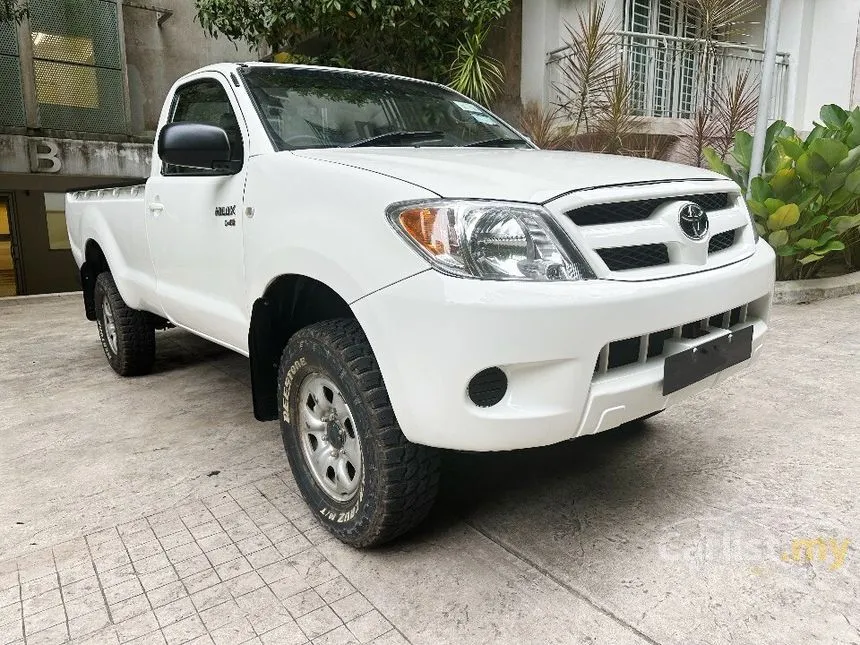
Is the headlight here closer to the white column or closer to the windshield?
the windshield

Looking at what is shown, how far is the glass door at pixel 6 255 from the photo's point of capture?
15.3 metres

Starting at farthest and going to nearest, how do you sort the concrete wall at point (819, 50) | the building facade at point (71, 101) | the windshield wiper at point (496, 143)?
the building facade at point (71, 101) → the concrete wall at point (819, 50) → the windshield wiper at point (496, 143)

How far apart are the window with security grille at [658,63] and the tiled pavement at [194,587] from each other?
8.06 metres

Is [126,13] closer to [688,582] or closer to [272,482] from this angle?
[272,482]

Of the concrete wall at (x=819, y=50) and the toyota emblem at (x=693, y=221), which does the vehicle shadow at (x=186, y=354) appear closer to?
the toyota emblem at (x=693, y=221)

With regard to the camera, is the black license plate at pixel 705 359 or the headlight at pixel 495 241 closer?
the headlight at pixel 495 241

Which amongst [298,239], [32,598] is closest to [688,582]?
[298,239]

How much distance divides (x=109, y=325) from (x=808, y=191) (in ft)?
18.5

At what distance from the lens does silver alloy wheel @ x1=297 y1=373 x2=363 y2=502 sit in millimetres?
2219

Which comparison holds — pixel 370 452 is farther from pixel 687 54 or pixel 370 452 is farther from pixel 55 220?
pixel 55 220

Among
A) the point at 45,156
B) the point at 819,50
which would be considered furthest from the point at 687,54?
the point at 45,156

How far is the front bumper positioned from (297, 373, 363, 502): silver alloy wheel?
1.29ft

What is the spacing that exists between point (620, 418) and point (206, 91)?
2.54 m

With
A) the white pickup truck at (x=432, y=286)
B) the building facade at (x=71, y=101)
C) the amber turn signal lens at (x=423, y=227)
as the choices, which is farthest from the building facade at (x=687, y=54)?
the building facade at (x=71, y=101)
